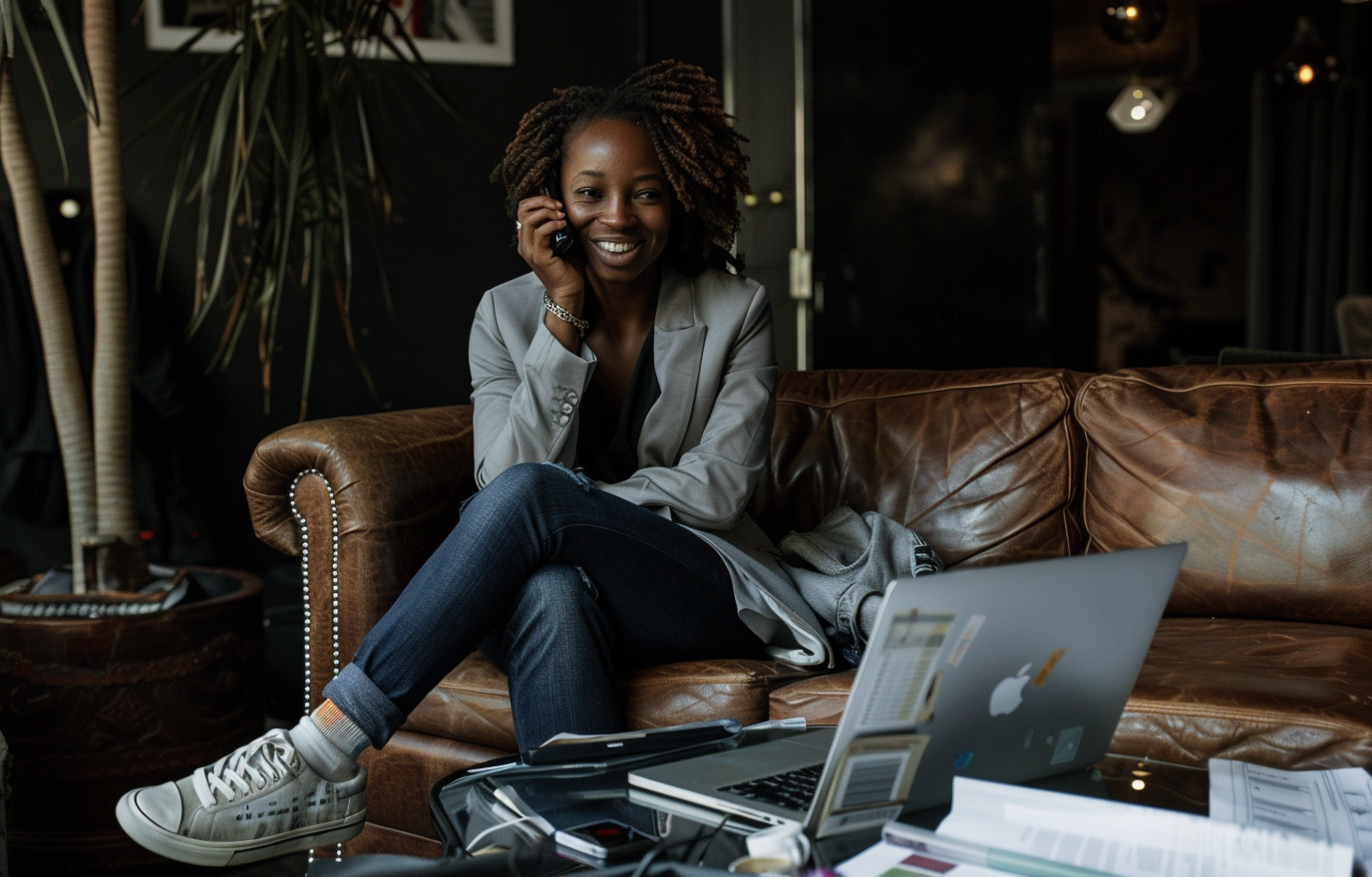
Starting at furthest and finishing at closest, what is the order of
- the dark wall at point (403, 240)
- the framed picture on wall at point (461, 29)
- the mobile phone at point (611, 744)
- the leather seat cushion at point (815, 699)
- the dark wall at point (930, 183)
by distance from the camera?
the dark wall at point (930, 183) < the framed picture on wall at point (461, 29) < the dark wall at point (403, 240) < the leather seat cushion at point (815, 699) < the mobile phone at point (611, 744)

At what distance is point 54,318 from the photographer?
2102 millimetres

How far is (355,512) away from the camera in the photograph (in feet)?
6.01

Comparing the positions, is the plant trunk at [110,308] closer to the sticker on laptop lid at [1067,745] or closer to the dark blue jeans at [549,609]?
the dark blue jeans at [549,609]

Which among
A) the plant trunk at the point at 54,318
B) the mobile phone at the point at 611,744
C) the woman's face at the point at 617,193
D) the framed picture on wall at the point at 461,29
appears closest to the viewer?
the mobile phone at the point at 611,744

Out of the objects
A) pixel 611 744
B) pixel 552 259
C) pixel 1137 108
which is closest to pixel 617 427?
pixel 552 259

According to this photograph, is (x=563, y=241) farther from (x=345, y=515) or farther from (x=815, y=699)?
(x=815, y=699)

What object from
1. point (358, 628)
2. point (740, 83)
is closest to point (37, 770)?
point (358, 628)

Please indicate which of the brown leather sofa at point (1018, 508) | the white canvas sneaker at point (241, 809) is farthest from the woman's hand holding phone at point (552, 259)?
the white canvas sneaker at point (241, 809)

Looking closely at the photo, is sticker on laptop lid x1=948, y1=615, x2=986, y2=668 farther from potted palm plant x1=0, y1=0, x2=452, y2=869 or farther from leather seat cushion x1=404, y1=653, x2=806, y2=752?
potted palm plant x1=0, y1=0, x2=452, y2=869

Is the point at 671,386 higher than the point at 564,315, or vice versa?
the point at 564,315

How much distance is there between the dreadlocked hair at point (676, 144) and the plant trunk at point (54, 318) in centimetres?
79

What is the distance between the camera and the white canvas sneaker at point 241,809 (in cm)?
134

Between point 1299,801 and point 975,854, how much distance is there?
0.34m

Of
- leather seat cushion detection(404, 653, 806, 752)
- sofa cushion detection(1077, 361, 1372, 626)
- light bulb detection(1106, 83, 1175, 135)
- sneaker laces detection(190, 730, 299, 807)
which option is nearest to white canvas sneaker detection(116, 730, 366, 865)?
sneaker laces detection(190, 730, 299, 807)
